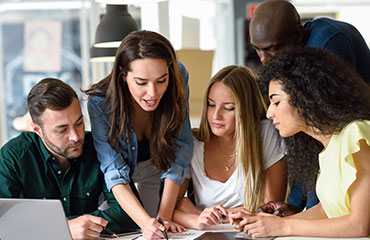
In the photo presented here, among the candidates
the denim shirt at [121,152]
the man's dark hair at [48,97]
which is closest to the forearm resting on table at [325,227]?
the denim shirt at [121,152]

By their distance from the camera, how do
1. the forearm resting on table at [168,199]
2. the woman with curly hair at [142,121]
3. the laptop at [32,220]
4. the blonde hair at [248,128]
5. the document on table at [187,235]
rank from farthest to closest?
the blonde hair at [248,128]
the forearm resting on table at [168,199]
the woman with curly hair at [142,121]
the document on table at [187,235]
the laptop at [32,220]

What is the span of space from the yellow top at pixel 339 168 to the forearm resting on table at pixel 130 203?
597 millimetres

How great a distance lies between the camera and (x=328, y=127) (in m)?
1.63

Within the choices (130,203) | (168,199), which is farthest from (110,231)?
(168,199)

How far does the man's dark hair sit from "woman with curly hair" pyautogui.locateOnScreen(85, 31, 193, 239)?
0.09 metres

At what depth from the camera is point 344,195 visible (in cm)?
159

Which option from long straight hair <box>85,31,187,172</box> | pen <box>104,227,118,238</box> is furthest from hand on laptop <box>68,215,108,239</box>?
long straight hair <box>85,31,187,172</box>

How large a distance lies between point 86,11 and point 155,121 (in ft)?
12.6

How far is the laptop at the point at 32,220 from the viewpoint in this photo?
1.49m

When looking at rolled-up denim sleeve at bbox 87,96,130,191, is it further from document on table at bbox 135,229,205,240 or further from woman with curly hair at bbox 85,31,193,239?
document on table at bbox 135,229,205,240

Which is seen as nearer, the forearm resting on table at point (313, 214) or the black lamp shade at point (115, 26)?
the forearm resting on table at point (313, 214)

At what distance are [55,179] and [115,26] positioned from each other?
96 centimetres

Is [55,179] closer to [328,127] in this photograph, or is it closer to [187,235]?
[187,235]

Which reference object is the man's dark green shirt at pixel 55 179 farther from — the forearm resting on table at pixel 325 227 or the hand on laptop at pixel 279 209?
the forearm resting on table at pixel 325 227
